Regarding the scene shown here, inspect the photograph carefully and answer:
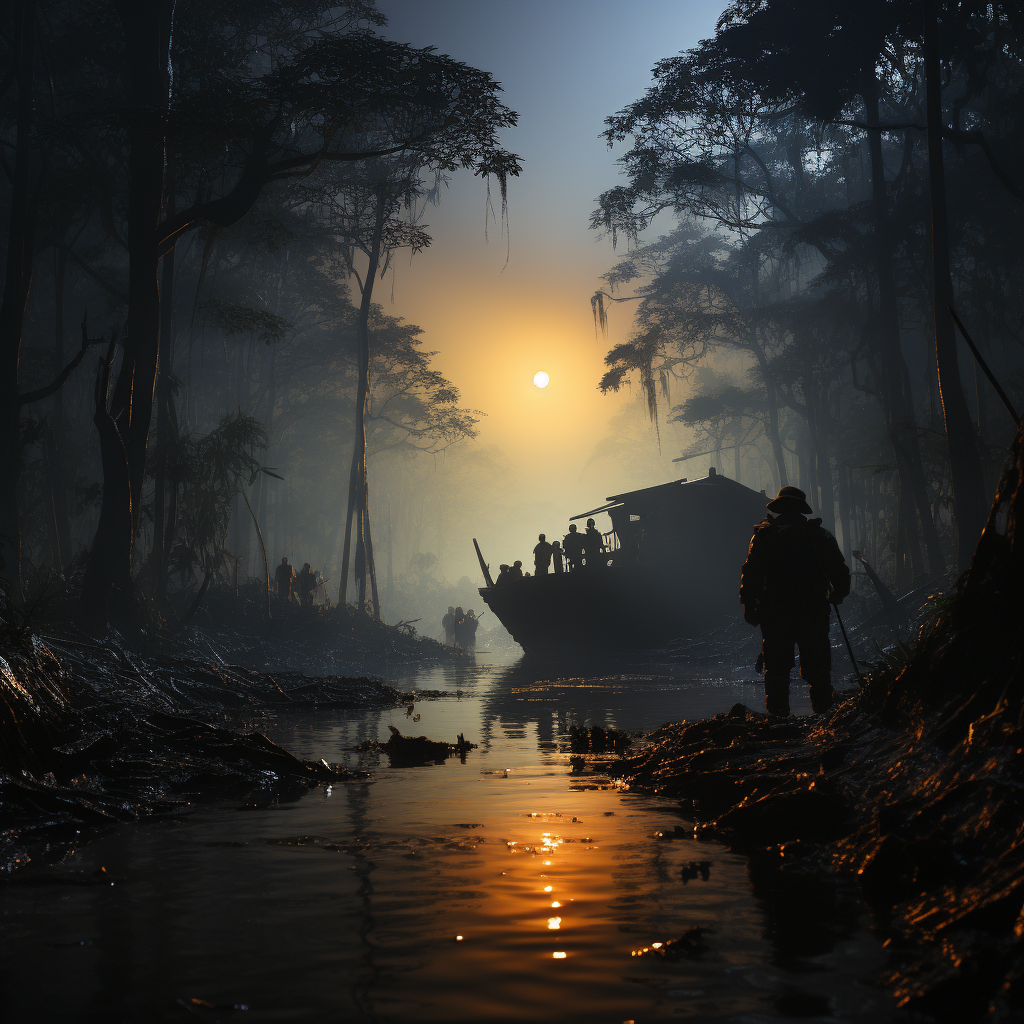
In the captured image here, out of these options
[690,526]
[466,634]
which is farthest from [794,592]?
[466,634]

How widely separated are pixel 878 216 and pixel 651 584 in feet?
33.0

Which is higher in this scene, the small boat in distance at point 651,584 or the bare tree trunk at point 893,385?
the bare tree trunk at point 893,385

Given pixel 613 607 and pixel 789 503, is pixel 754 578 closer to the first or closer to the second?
pixel 789 503

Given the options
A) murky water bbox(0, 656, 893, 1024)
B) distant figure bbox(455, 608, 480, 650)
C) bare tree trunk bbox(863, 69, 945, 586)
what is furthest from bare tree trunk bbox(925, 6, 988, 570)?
distant figure bbox(455, 608, 480, 650)

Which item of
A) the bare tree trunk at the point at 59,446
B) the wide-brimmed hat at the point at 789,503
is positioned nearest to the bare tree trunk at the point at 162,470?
the bare tree trunk at the point at 59,446

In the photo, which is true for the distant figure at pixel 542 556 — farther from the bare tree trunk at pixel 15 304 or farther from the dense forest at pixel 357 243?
the bare tree trunk at pixel 15 304

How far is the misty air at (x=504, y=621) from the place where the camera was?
251 cm

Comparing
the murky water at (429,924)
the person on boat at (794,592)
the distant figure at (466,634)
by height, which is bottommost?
the distant figure at (466,634)

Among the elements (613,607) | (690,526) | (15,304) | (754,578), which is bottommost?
(613,607)

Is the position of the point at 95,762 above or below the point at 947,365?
below

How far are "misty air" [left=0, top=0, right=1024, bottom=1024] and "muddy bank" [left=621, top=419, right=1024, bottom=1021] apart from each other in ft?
0.06

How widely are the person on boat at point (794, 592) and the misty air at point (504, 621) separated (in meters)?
0.03

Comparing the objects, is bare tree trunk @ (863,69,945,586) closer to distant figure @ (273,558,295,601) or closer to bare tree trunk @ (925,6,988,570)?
bare tree trunk @ (925,6,988,570)

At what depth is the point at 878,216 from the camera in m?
18.3
